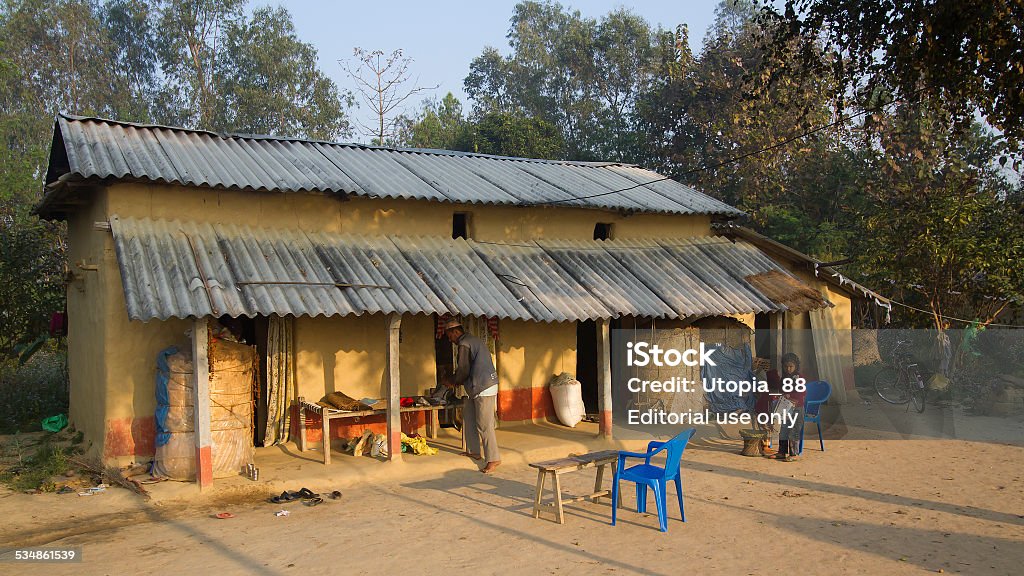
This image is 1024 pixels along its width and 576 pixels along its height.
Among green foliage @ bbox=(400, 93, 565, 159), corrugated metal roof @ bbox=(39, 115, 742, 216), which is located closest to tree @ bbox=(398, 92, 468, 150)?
green foliage @ bbox=(400, 93, 565, 159)

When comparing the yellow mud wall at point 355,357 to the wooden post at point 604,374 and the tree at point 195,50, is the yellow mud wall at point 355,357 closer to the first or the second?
the wooden post at point 604,374

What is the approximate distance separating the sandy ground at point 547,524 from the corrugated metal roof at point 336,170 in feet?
12.0

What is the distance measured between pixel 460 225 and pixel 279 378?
146 inches

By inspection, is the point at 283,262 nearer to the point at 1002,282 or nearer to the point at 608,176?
the point at 608,176

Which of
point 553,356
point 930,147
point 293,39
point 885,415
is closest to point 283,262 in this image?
point 553,356

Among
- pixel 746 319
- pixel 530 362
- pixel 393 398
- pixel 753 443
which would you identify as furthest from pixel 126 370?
pixel 746 319

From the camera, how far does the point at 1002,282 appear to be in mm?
14484

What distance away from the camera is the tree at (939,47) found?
23.8 ft

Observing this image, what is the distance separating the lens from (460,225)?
1234 centimetres

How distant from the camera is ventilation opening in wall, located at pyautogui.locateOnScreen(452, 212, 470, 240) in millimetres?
12148

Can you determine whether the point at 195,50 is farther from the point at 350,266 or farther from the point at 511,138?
the point at 350,266

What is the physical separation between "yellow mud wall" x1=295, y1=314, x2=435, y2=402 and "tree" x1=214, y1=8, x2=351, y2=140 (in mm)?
25060

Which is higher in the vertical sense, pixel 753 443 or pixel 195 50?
pixel 195 50

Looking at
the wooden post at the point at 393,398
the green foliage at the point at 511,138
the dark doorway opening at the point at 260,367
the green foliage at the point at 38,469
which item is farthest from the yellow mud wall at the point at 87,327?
the green foliage at the point at 511,138
